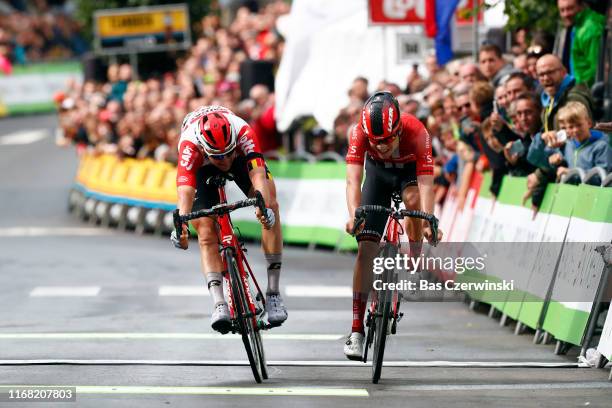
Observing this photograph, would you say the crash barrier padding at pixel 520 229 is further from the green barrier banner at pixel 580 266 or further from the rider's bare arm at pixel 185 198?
the rider's bare arm at pixel 185 198

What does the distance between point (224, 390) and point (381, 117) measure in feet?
6.86

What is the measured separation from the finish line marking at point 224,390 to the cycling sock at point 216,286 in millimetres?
735

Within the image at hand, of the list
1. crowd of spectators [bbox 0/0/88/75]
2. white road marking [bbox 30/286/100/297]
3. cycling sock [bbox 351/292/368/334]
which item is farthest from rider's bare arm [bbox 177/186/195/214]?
crowd of spectators [bbox 0/0/88/75]

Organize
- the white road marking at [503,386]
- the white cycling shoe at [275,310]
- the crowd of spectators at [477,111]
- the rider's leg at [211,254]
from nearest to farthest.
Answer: the white road marking at [503,386] → the rider's leg at [211,254] → the white cycling shoe at [275,310] → the crowd of spectators at [477,111]

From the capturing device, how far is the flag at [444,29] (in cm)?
1902

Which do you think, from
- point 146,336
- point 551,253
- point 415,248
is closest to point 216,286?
point 415,248

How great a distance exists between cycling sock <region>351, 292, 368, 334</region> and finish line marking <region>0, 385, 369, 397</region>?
2.92ft

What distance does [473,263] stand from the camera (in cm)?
1416

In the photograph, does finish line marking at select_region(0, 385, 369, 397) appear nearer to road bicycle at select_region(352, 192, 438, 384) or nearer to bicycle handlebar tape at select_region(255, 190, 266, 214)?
road bicycle at select_region(352, 192, 438, 384)

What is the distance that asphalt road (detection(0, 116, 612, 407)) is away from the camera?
392 inches

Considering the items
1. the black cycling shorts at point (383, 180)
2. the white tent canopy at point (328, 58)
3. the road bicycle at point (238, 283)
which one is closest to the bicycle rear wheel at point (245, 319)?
the road bicycle at point (238, 283)

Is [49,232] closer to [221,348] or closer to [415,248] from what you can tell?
[221,348]

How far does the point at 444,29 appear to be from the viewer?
19.2 meters

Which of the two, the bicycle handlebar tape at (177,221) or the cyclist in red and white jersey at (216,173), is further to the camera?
the cyclist in red and white jersey at (216,173)
